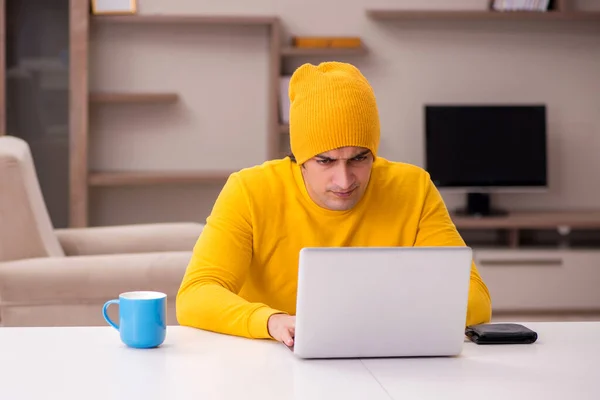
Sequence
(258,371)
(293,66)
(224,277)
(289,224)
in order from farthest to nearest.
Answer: (293,66), (289,224), (224,277), (258,371)

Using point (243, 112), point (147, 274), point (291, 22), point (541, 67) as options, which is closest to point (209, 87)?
point (243, 112)

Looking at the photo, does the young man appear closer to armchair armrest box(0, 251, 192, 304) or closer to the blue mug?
the blue mug

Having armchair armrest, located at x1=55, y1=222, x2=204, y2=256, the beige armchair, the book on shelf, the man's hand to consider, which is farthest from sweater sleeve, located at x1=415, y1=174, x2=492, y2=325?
the book on shelf

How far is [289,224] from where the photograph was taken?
2.09m

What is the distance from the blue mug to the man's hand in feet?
0.64

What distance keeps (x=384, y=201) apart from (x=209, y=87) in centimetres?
306

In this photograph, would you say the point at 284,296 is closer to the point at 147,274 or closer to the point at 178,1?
the point at 147,274

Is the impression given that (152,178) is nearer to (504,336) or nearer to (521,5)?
(521,5)

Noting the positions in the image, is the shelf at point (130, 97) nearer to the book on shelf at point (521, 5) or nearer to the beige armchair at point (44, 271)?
the beige armchair at point (44, 271)

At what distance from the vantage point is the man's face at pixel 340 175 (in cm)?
198

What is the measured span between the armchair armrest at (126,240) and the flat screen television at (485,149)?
1.82 metres

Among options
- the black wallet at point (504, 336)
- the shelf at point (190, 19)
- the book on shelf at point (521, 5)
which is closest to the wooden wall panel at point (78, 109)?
the shelf at point (190, 19)

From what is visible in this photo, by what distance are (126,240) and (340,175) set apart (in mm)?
1787

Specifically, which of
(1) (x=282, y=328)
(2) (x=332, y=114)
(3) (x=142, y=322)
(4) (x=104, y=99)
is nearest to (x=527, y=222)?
(4) (x=104, y=99)
